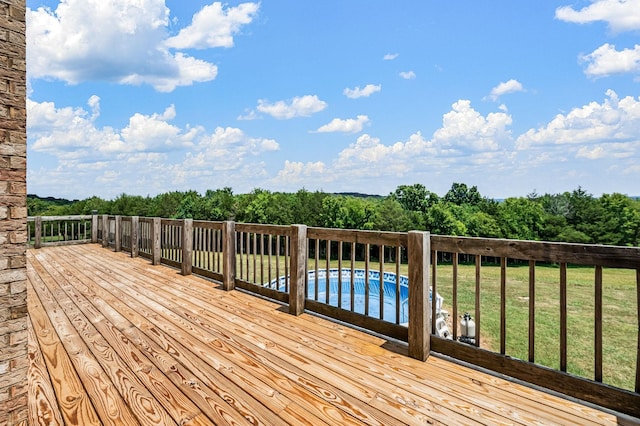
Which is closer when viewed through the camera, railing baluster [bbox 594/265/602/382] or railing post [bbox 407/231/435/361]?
railing baluster [bbox 594/265/602/382]

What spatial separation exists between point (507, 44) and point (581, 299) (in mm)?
20398

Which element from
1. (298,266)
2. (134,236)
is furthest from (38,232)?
(298,266)

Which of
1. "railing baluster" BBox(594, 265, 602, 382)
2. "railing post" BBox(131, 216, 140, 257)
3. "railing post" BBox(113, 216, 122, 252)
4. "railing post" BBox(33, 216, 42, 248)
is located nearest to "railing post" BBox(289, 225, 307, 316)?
"railing baluster" BBox(594, 265, 602, 382)

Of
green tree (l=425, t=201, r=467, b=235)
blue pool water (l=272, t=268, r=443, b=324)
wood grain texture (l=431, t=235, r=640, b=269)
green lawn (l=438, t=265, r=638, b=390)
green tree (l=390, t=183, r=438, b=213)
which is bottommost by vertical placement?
green lawn (l=438, t=265, r=638, b=390)

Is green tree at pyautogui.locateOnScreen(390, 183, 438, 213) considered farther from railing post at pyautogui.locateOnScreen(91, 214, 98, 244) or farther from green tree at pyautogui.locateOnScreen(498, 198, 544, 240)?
railing post at pyautogui.locateOnScreen(91, 214, 98, 244)

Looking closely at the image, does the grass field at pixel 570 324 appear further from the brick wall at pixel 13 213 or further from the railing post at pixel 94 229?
the railing post at pixel 94 229

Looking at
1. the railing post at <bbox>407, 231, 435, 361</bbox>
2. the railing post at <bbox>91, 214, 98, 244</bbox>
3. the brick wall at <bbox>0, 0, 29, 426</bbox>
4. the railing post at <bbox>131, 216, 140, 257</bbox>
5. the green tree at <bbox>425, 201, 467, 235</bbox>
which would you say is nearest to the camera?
the brick wall at <bbox>0, 0, 29, 426</bbox>

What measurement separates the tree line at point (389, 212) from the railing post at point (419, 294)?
23.1m

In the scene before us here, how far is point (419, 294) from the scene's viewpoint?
2652mm

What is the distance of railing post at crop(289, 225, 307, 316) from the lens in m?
3.73

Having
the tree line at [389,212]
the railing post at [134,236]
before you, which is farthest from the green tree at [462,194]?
the railing post at [134,236]

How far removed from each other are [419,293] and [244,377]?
4.89ft

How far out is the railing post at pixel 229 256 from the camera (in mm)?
4816

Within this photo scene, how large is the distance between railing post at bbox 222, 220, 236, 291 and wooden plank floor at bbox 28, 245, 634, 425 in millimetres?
892
